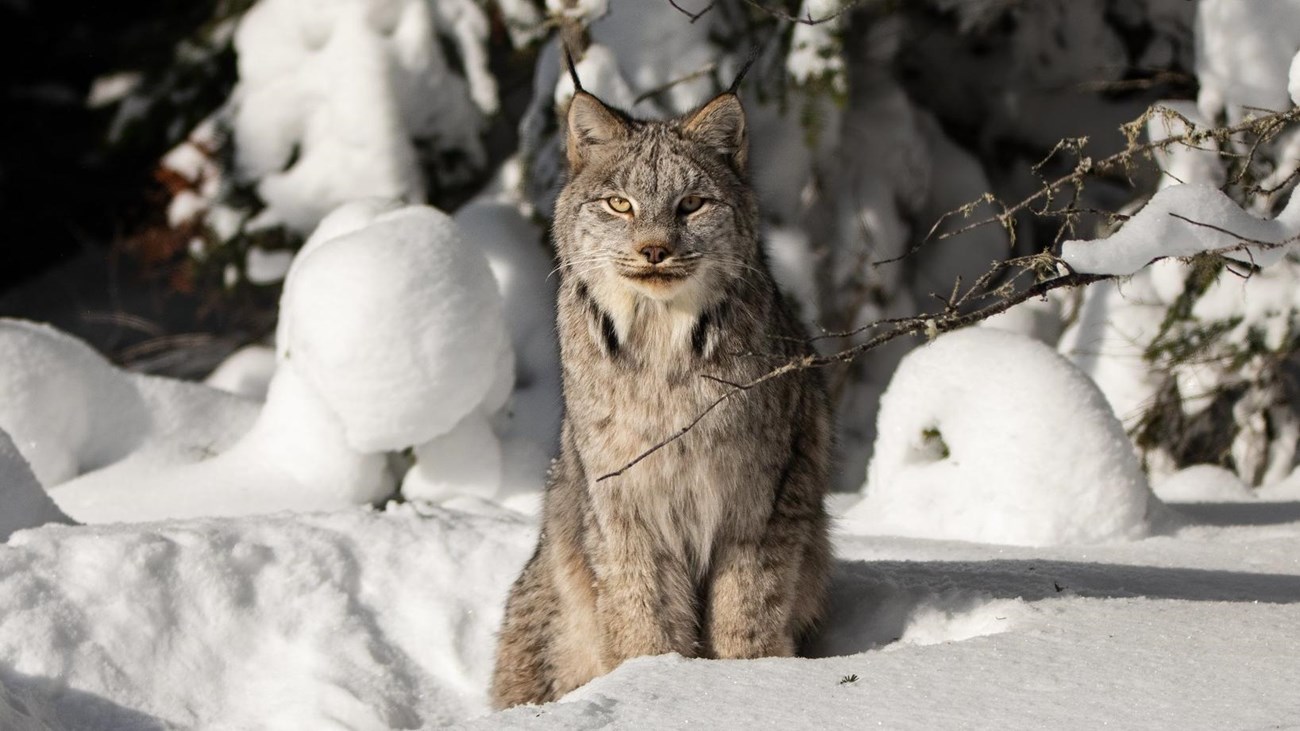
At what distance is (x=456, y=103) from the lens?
751cm

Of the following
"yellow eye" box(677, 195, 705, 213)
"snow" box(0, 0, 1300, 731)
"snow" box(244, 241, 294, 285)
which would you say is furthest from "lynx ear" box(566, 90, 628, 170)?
"snow" box(244, 241, 294, 285)

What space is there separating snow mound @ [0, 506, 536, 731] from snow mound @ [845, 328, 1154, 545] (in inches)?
61.6

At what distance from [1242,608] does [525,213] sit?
4433 millimetres

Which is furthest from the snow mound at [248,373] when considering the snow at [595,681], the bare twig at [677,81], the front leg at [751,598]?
the front leg at [751,598]

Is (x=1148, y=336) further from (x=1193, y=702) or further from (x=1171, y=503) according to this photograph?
(x=1193, y=702)

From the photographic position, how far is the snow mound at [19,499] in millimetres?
4469

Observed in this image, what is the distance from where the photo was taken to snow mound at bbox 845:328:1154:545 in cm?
496

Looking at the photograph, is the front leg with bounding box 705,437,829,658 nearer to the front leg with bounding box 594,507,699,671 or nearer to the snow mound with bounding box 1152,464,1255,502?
the front leg with bounding box 594,507,699,671

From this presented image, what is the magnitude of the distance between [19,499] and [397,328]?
5.39ft

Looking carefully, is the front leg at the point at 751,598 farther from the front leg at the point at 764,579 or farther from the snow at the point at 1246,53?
the snow at the point at 1246,53

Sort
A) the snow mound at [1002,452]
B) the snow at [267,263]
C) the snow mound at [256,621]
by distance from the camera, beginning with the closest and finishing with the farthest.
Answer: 1. the snow mound at [256,621]
2. the snow mound at [1002,452]
3. the snow at [267,263]

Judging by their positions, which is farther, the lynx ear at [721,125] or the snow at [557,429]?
the lynx ear at [721,125]

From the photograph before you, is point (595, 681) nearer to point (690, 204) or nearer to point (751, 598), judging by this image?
point (751, 598)

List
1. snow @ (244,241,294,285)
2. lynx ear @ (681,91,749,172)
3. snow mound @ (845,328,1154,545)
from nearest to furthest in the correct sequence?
lynx ear @ (681,91,749,172), snow mound @ (845,328,1154,545), snow @ (244,241,294,285)
